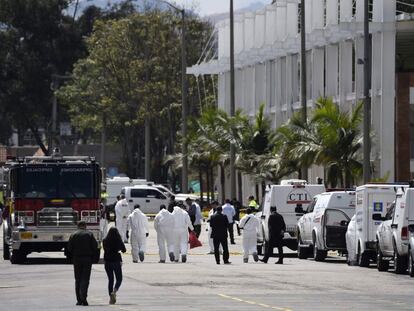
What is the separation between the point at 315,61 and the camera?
72.1 meters

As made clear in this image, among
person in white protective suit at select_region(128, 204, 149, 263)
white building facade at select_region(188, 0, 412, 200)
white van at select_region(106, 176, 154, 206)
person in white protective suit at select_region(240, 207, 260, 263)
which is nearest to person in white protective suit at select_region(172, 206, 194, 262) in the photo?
person in white protective suit at select_region(128, 204, 149, 263)

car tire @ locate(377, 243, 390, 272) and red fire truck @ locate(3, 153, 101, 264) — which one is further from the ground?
red fire truck @ locate(3, 153, 101, 264)

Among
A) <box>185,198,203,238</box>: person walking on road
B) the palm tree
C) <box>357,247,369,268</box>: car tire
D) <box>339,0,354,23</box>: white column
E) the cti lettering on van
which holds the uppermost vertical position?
<box>339,0,354,23</box>: white column

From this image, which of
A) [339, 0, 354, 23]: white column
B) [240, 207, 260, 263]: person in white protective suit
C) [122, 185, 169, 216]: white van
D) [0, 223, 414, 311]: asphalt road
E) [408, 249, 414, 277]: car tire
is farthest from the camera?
[122, 185, 169, 216]: white van

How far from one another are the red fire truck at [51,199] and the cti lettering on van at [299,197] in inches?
298

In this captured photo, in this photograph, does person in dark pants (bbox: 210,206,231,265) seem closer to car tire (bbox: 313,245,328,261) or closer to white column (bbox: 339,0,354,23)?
car tire (bbox: 313,245,328,261)

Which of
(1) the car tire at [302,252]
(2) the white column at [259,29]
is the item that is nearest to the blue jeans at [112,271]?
(1) the car tire at [302,252]

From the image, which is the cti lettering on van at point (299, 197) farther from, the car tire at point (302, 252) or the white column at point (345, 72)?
the white column at point (345, 72)

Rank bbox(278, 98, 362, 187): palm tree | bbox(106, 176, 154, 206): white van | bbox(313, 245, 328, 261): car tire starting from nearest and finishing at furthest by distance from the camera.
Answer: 1. bbox(313, 245, 328, 261): car tire
2. bbox(278, 98, 362, 187): palm tree
3. bbox(106, 176, 154, 206): white van

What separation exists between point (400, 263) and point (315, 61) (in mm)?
36402

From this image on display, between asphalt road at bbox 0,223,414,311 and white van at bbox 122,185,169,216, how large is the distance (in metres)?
35.5

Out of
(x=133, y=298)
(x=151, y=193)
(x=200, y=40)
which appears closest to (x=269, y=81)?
(x=151, y=193)

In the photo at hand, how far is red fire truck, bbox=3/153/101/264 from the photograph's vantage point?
132 ft

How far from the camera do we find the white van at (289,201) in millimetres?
45656
